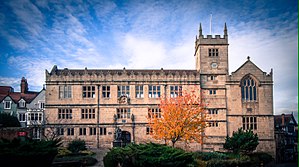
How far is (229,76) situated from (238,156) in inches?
465

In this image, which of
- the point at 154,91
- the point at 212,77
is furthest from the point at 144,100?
the point at 212,77

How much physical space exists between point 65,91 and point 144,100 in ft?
36.6

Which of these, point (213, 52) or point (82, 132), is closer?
point (82, 132)

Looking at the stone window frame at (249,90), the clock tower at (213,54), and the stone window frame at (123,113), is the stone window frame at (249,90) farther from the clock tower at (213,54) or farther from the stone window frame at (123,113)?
the stone window frame at (123,113)

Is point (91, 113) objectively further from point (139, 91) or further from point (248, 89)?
point (248, 89)

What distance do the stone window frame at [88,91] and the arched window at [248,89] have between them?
20.9m

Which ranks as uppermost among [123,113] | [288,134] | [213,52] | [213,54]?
[213,52]

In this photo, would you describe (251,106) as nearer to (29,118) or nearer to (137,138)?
(137,138)

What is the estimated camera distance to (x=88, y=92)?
37750mm

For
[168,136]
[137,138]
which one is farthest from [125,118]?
[168,136]

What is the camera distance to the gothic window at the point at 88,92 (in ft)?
124

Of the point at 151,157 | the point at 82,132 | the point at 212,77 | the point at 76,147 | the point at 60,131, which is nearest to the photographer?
the point at 151,157

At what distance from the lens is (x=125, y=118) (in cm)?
3728

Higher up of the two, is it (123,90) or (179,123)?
(123,90)
